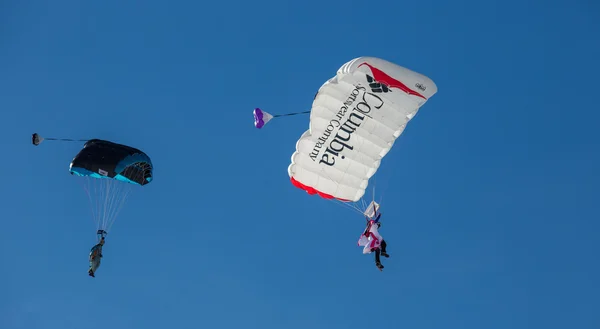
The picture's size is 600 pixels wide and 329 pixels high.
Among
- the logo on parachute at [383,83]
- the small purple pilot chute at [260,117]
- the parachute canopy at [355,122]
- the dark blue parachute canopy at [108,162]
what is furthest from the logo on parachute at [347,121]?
the dark blue parachute canopy at [108,162]

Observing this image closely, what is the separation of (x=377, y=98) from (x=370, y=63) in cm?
100

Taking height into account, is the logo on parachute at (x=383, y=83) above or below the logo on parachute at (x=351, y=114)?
above

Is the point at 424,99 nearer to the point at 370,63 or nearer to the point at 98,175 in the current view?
the point at 370,63

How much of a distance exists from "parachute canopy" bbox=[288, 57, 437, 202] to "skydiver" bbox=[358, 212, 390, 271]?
1.10 meters

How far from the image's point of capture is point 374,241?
74.6 ft

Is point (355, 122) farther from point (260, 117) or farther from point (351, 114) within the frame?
point (260, 117)

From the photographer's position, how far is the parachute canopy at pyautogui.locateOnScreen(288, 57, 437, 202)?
2192 centimetres

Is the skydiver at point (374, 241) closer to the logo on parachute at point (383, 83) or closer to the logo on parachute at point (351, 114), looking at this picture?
the logo on parachute at point (351, 114)

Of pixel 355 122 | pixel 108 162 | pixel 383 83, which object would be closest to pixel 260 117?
pixel 355 122

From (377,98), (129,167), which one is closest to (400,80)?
(377,98)

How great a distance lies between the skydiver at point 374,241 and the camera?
74.5 feet

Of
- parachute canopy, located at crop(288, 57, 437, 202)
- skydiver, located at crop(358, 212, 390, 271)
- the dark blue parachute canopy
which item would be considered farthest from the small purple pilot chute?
the dark blue parachute canopy

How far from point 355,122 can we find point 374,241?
10.00 ft

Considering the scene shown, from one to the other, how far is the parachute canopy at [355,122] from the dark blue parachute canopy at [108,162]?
16.0 ft
